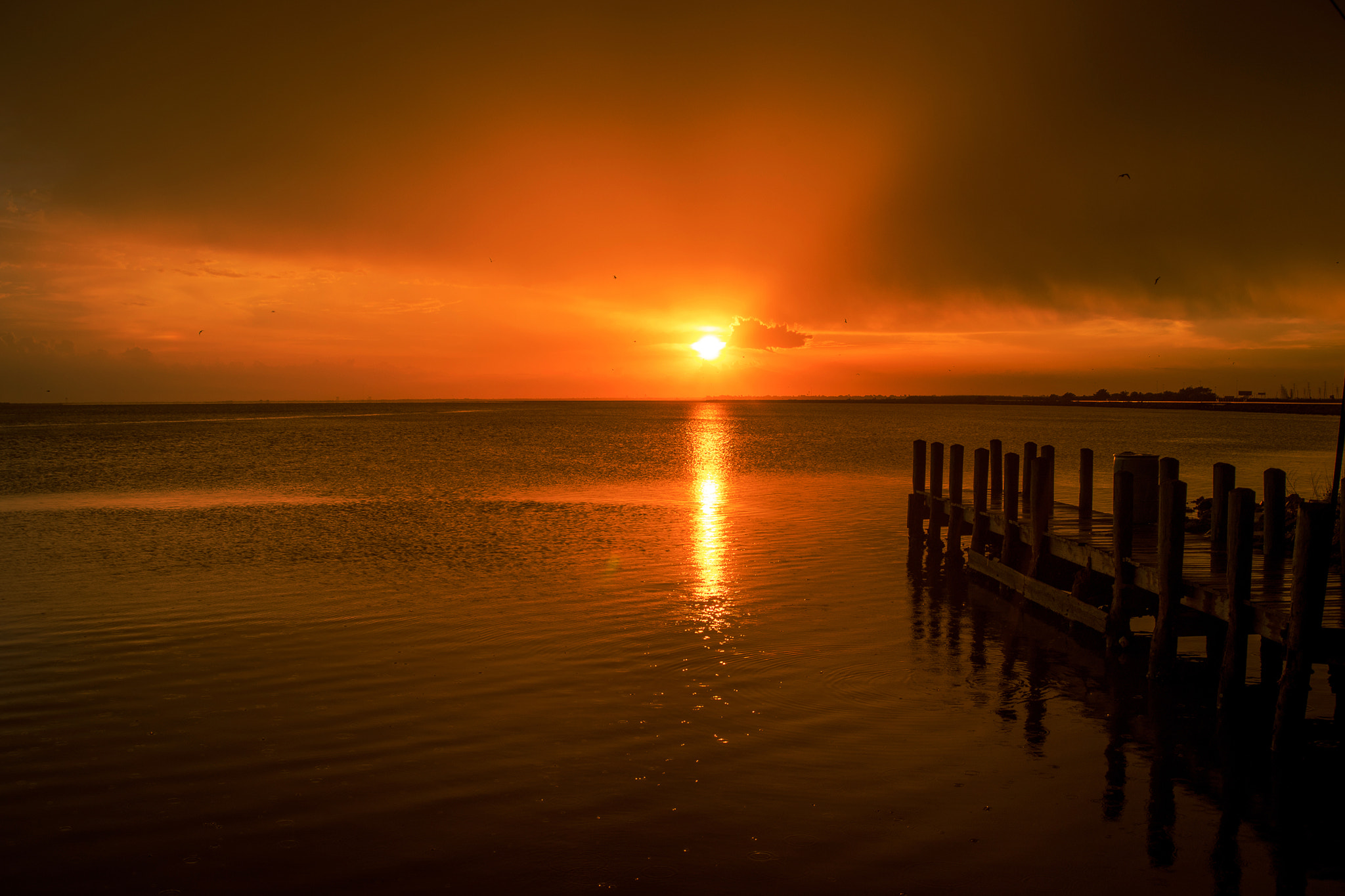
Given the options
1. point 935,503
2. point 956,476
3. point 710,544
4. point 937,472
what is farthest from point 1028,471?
point 710,544

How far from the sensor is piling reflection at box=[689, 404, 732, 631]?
1427cm

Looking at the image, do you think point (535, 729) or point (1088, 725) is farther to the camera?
point (1088, 725)

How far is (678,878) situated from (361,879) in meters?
2.22

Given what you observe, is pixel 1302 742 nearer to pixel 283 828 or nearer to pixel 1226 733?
pixel 1226 733

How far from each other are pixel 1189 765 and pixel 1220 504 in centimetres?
470

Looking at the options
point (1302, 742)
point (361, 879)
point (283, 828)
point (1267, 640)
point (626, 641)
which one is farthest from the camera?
point (626, 641)

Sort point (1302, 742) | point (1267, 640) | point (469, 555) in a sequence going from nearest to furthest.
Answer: point (1302, 742), point (1267, 640), point (469, 555)

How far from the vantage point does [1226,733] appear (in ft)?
30.0

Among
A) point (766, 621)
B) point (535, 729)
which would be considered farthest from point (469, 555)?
point (535, 729)

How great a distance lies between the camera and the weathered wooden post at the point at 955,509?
63.5 ft

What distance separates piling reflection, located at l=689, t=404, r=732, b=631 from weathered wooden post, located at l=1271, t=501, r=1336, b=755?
6.87 meters

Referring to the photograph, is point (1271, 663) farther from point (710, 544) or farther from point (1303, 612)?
point (710, 544)

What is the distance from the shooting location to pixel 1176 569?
33.5ft

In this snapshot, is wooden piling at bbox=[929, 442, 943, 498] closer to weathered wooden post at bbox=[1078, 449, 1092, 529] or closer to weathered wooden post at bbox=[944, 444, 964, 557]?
weathered wooden post at bbox=[944, 444, 964, 557]
